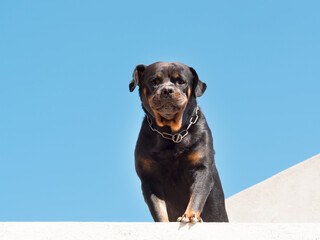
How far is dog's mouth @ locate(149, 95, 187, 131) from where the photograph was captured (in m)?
4.13

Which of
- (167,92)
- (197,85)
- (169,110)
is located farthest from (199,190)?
(197,85)

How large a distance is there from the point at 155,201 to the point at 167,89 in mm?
880

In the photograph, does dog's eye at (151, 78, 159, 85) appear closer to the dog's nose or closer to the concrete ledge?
the dog's nose

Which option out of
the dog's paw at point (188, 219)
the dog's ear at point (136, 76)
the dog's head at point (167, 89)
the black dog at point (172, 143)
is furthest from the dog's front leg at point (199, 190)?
the dog's ear at point (136, 76)

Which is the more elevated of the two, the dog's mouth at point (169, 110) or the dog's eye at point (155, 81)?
the dog's eye at point (155, 81)

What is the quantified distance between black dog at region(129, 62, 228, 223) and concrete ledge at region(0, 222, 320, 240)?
1006mm

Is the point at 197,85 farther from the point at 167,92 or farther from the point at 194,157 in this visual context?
the point at 194,157

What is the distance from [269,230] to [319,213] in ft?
17.2

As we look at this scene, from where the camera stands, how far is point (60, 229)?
296cm

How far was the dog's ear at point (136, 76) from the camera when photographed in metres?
4.41

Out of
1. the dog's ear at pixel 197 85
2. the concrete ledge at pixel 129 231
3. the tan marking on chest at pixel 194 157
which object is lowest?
the concrete ledge at pixel 129 231

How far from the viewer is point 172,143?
4238 millimetres

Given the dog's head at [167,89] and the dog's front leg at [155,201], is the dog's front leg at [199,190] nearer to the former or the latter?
the dog's front leg at [155,201]

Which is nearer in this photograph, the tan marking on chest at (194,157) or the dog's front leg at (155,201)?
the dog's front leg at (155,201)
